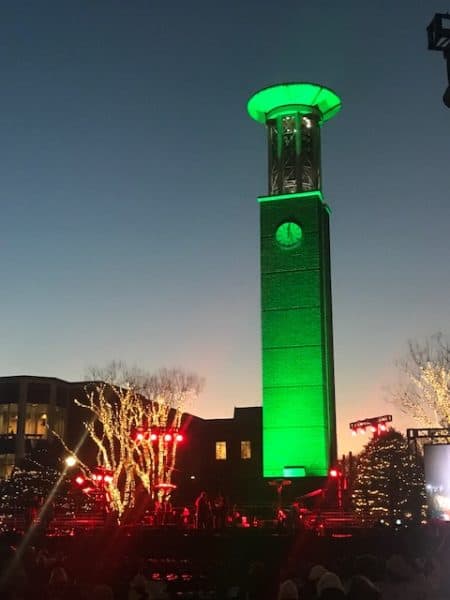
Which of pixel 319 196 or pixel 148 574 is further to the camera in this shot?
pixel 319 196

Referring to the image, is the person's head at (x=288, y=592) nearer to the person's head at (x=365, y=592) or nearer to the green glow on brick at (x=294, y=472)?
the person's head at (x=365, y=592)

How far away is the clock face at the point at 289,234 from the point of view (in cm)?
4234

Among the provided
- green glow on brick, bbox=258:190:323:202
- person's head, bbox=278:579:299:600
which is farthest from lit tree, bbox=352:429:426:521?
person's head, bbox=278:579:299:600

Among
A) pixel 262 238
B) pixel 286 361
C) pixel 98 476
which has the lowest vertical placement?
pixel 98 476

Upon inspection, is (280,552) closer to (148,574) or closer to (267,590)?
(148,574)

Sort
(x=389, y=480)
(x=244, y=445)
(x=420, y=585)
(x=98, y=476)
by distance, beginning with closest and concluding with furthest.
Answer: (x=420, y=585)
(x=98, y=476)
(x=389, y=480)
(x=244, y=445)

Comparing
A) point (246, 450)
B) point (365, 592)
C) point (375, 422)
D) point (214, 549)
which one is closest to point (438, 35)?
point (365, 592)

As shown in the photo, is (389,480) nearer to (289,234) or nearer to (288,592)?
(289,234)

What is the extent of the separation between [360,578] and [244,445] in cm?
4308

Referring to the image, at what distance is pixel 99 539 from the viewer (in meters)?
22.9

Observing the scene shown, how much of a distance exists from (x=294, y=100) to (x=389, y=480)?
68.9 feet

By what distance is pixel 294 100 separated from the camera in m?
43.6

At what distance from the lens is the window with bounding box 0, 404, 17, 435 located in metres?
60.5

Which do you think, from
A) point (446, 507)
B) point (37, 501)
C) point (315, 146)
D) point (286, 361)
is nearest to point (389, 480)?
point (286, 361)
